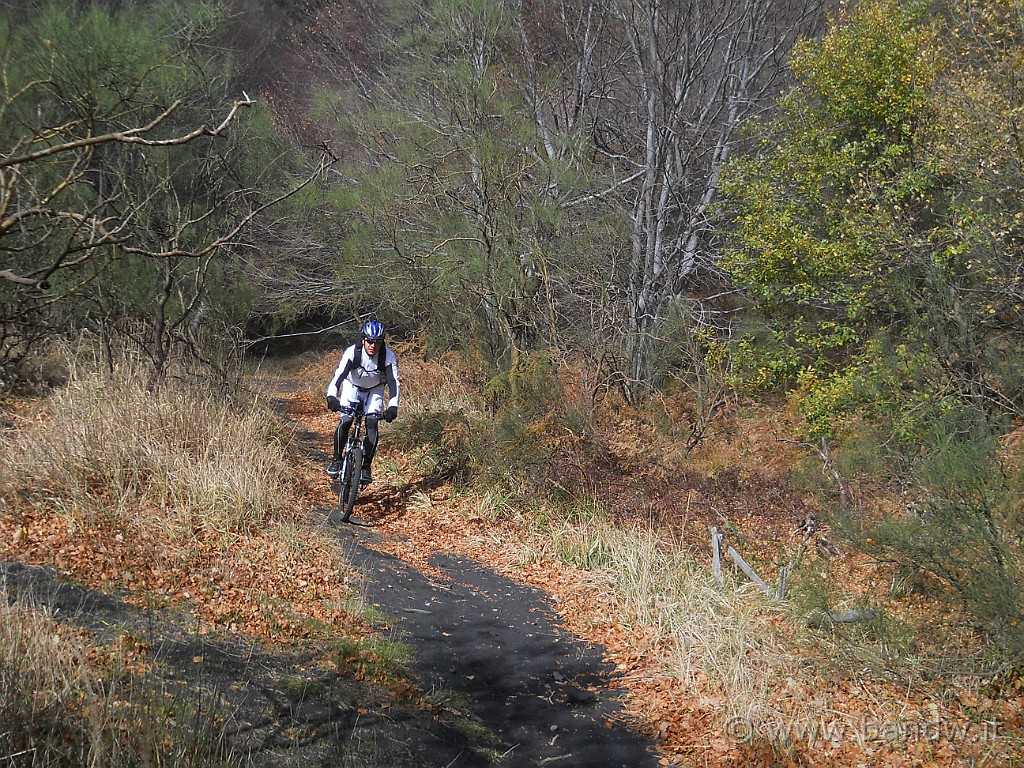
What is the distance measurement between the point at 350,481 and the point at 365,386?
3.14 feet

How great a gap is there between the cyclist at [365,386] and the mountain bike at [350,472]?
57mm

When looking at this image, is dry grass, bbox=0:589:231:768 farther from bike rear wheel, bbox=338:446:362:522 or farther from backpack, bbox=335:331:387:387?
backpack, bbox=335:331:387:387

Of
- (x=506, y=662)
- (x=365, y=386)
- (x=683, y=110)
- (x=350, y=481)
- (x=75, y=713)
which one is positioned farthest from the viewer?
(x=683, y=110)

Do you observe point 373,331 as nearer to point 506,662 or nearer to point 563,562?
point 563,562

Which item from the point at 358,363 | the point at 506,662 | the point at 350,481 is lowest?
the point at 506,662

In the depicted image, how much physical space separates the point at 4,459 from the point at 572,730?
15.3ft

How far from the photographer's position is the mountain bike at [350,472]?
8320mm

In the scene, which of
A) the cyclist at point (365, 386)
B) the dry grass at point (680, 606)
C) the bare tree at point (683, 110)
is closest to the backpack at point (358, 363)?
the cyclist at point (365, 386)

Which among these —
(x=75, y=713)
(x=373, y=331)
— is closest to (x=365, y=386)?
(x=373, y=331)

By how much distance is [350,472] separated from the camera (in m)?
8.47

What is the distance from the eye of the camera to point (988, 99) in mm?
9367

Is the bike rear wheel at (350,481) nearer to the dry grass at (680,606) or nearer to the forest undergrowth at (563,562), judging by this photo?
the forest undergrowth at (563,562)

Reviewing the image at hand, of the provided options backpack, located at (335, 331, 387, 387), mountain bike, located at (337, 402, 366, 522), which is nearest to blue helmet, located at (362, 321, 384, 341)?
backpack, located at (335, 331, 387, 387)

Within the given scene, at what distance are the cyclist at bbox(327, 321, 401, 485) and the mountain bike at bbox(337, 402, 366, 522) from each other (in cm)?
6
